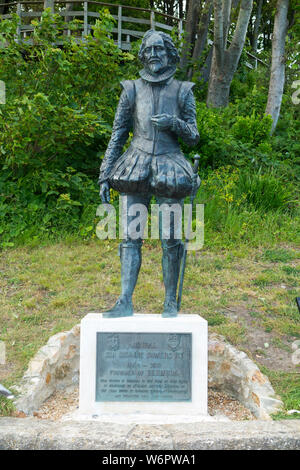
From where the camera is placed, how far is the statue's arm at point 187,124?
3.54 metres

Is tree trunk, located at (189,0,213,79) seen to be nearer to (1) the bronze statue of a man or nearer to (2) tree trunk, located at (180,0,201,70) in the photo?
(2) tree trunk, located at (180,0,201,70)

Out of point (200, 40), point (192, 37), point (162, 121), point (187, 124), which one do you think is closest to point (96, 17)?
point (192, 37)

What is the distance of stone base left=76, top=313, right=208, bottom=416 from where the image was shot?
3.44 meters

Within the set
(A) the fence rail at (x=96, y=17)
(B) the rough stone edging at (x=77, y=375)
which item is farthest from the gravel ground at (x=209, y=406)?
(A) the fence rail at (x=96, y=17)

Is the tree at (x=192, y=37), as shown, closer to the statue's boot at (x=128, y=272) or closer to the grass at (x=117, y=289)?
the grass at (x=117, y=289)

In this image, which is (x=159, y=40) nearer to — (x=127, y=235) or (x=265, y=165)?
(x=127, y=235)

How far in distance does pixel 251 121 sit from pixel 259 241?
2.84 m

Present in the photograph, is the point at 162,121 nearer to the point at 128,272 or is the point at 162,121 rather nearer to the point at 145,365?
the point at 128,272

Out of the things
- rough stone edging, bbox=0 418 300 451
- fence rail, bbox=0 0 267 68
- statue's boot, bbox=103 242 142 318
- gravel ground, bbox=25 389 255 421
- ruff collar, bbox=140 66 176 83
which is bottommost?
gravel ground, bbox=25 389 255 421

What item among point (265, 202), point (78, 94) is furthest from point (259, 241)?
point (78, 94)

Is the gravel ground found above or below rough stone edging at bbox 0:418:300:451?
below

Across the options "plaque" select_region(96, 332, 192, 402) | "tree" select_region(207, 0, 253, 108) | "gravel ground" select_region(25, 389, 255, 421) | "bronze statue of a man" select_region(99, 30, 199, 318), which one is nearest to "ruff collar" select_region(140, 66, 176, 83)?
"bronze statue of a man" select_region(99, 30, 199, 318)

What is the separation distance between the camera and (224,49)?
9.37 m

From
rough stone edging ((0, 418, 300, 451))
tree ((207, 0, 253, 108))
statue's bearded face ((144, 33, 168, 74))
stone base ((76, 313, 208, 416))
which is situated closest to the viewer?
rough stone edging ((0, 418, 300, 451))
